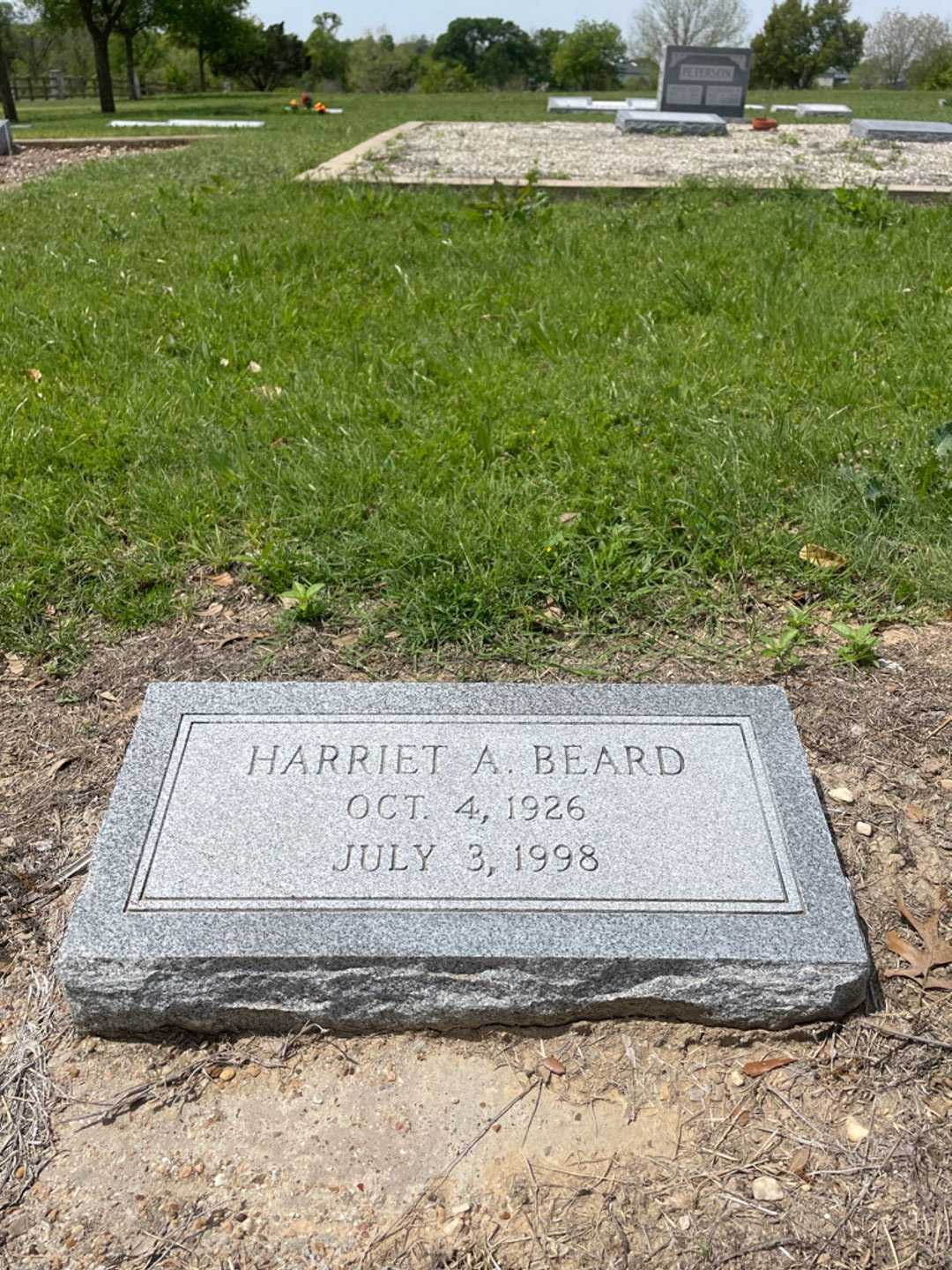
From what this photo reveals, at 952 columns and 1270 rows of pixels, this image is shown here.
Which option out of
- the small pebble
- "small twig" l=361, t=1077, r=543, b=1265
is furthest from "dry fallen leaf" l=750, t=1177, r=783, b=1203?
the small pebble

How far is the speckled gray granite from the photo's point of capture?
1.94m

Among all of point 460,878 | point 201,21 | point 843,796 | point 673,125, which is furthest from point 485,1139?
point 201,21

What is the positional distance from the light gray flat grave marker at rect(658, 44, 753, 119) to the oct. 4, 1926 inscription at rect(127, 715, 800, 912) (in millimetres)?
19557

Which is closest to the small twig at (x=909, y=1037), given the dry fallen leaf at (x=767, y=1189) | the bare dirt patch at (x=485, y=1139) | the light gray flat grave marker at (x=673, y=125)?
the bare dirt patch at (x=485, y=1139)

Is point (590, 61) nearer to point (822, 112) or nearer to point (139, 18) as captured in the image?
point (139, 18)

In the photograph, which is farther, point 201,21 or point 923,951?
point 201,21

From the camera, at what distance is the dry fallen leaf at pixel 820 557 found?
328cm

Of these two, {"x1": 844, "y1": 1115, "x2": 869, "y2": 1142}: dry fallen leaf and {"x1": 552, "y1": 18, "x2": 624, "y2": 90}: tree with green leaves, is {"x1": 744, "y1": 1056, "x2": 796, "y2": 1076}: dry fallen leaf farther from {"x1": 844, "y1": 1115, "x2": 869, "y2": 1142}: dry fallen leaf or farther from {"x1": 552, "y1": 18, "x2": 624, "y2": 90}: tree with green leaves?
{"x1": 552, "y1": 18, "x2": 624, "y2": 90}: tree with green leaves

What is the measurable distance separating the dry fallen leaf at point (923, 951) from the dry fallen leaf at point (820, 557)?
1347 millimetres

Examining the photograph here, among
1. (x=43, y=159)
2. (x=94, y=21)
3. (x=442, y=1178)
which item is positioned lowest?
(x=442, y=1178)

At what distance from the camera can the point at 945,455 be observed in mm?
3652

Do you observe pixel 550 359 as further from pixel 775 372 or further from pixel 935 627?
pixel 935 627

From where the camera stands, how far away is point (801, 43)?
172ft

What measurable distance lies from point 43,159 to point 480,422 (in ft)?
36.1
